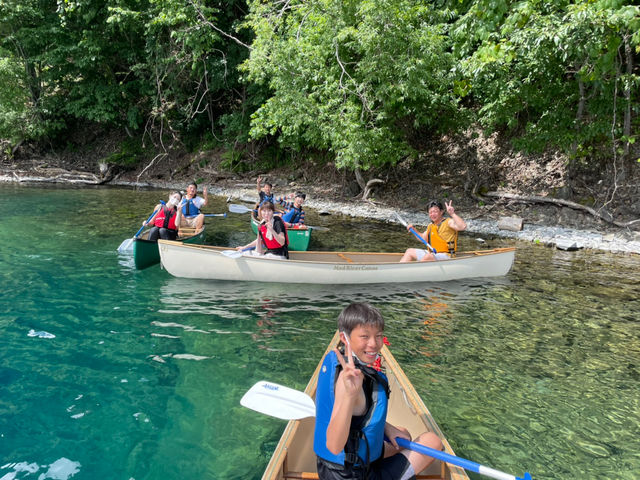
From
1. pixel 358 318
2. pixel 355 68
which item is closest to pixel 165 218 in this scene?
pixel 358 318

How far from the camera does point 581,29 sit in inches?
307

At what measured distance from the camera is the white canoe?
23.1 feet

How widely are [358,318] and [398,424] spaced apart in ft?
5.48

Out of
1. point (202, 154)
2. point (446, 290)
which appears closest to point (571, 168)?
point (446, 290)

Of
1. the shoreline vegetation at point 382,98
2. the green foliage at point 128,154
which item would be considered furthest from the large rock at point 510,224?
the green foliage at point 128,154

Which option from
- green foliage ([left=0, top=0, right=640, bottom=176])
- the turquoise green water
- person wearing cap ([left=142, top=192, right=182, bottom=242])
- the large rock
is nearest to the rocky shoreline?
the large rock

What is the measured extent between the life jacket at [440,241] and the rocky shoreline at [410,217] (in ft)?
14.3

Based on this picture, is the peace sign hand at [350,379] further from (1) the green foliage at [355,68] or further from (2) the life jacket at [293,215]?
Answer: (1) the green foliage at [355,68]

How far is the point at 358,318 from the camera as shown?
2.12 metres

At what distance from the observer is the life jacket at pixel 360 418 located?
6.89ft

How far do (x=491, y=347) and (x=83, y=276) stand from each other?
648 cm

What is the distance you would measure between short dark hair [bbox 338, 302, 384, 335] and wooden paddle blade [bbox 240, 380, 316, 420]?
2.61ft

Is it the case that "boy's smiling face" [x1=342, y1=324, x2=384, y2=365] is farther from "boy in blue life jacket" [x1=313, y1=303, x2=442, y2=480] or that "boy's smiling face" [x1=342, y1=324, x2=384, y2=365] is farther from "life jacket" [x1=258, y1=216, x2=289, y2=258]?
"life jacket" [x1=258, y1=216, x2=289, y2=258]

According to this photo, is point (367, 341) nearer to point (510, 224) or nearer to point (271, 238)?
point (271, 238)
